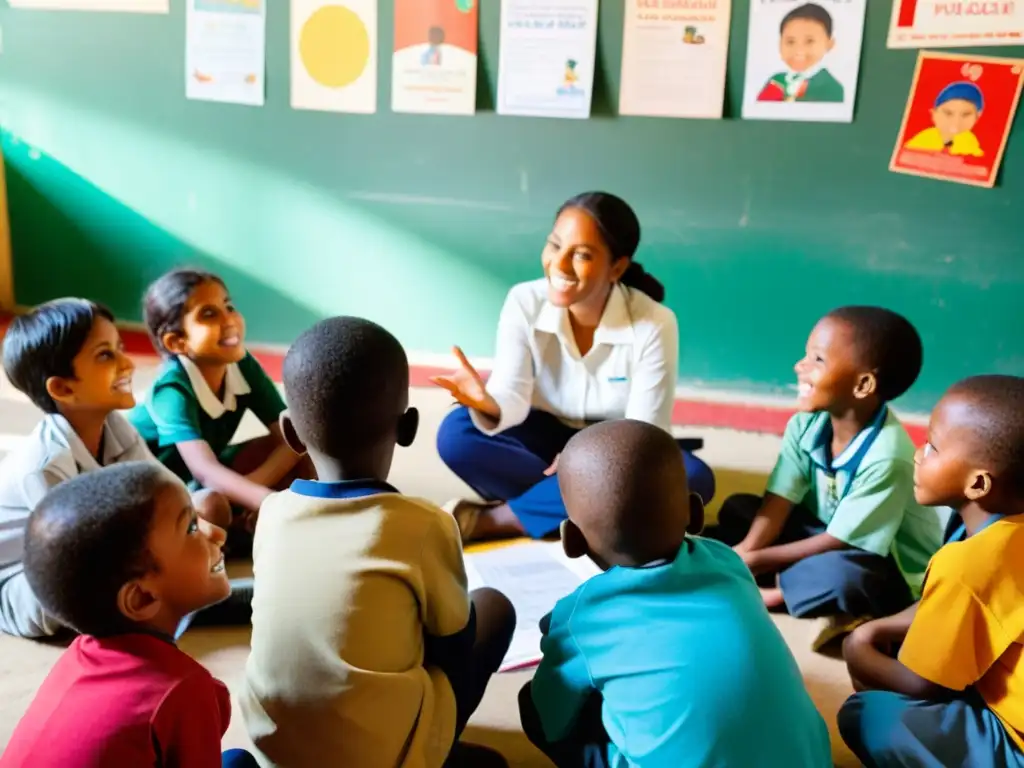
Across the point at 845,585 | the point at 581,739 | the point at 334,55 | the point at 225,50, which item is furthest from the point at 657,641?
the point at 225,50

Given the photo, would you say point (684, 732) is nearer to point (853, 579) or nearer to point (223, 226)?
point (853, 579)

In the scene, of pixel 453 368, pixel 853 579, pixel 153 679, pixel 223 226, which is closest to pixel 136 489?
pixel 153 679

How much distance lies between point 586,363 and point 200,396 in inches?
32.5

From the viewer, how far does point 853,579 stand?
1520 mm

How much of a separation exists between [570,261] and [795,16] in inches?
49.8

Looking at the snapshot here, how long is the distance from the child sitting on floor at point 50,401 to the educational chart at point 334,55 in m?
1.62

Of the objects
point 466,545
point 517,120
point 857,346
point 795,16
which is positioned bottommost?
point 466,545

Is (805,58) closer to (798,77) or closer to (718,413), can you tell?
(798,77)

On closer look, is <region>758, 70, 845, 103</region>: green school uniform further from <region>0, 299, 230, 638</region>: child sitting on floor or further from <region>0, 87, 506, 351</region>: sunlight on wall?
<region>0, 299, 230, 638</region>: child sitting on floor

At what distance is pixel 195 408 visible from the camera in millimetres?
1764

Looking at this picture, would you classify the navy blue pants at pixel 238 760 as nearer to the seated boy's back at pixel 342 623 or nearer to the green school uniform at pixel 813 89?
the seated boy's back at pixel 342 623

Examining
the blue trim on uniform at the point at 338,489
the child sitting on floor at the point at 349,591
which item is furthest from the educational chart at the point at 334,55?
the blue trim on uniform at the point at 338,489

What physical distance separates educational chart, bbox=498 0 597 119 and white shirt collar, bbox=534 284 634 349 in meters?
1.00

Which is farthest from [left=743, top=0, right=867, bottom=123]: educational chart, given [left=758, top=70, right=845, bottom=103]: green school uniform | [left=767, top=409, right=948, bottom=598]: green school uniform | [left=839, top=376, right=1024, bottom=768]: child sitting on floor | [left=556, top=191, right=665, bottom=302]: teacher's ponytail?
[left=839, top=376, right=1024, bottom=768]: child sitting on floor
